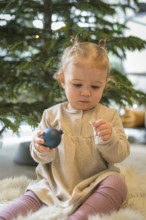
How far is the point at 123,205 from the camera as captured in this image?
102 cm

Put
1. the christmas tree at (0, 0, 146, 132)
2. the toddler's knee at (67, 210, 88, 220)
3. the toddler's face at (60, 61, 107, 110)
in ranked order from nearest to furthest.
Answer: the toddler's knee at (67, 210, 88, 220), the toddler's face at (60, 61, 107, 110), the christmas tree at (0, 0, 146, 132)

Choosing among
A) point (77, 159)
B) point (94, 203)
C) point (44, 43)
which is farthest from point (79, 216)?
point (44, 43)

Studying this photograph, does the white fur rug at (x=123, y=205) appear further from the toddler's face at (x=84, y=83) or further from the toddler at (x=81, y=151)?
the toddler's face at (x=84, y=83)

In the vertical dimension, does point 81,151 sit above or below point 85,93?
below

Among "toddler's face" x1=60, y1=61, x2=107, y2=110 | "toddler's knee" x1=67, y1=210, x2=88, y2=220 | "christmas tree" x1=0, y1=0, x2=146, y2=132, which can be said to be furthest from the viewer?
"christmas tree" x1=0, y1=0, x2=146, y2=132

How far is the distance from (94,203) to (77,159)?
0.50 feet

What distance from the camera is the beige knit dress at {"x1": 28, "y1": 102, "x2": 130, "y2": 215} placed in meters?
0.96

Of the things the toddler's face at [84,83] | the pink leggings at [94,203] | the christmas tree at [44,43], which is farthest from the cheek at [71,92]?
the christmas tree at [44,43]

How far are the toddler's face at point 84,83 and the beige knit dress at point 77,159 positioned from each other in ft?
0.13

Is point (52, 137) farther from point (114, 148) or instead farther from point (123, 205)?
point (123, 205)

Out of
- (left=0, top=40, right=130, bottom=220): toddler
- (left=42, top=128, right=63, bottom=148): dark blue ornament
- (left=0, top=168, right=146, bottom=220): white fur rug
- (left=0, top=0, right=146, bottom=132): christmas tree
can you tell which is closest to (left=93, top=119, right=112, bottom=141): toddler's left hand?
(left=0, top=40, right=130, bottom=220): toddler

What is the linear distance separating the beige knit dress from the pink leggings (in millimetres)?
21

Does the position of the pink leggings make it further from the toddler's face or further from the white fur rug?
the toddler's face

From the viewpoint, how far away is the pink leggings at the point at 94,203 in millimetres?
886
